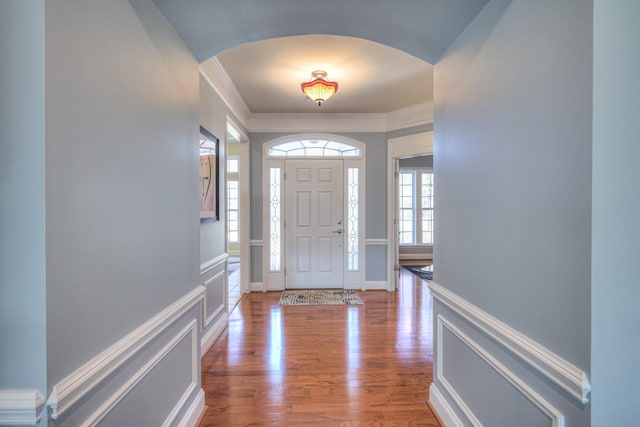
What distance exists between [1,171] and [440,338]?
210 centimetres

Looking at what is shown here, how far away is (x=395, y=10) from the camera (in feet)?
4.52

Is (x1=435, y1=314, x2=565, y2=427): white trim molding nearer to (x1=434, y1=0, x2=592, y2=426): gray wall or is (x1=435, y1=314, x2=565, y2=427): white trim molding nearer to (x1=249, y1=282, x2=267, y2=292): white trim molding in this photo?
(x1=434, y1=0, x2=592, y2=426): gray wall

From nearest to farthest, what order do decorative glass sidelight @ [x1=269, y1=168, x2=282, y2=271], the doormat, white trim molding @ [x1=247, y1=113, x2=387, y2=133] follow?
white trim molding @ [x1=247, y1=113, x2=387, y2=133] → decorative glass sidelight @ [x1=269, y1=168, x2=282, y2=271] → the doormat

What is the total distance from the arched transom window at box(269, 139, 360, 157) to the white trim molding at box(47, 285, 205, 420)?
3.23 metres

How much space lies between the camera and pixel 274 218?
4.29 m

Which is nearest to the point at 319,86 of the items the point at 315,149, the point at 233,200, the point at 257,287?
the point at 315,149

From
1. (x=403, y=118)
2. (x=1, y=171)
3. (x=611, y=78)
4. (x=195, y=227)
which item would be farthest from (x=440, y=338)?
(x=403, y=118)

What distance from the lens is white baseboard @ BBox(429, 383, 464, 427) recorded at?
1.56 meters

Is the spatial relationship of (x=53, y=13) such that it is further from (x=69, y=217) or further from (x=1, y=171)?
(x=69, y=217)

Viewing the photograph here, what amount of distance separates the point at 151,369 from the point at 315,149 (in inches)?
141

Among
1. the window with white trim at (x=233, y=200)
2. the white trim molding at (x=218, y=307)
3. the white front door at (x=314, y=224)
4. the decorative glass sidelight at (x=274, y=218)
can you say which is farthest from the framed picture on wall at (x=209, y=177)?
the window with white trim at (x=233, y=200)

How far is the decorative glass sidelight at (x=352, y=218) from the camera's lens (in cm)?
433

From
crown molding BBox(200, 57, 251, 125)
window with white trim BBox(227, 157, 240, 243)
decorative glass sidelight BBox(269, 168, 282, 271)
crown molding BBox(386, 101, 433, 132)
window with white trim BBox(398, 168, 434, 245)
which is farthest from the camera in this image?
window with white trim BBox(227, 157, 240, 243)

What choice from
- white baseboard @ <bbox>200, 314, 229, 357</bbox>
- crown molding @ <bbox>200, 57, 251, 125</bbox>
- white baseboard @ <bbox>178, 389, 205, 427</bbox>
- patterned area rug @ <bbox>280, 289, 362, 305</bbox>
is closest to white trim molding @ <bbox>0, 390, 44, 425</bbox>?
white baseboard @ <bbox>178, 389, 205, 427</bbox>
